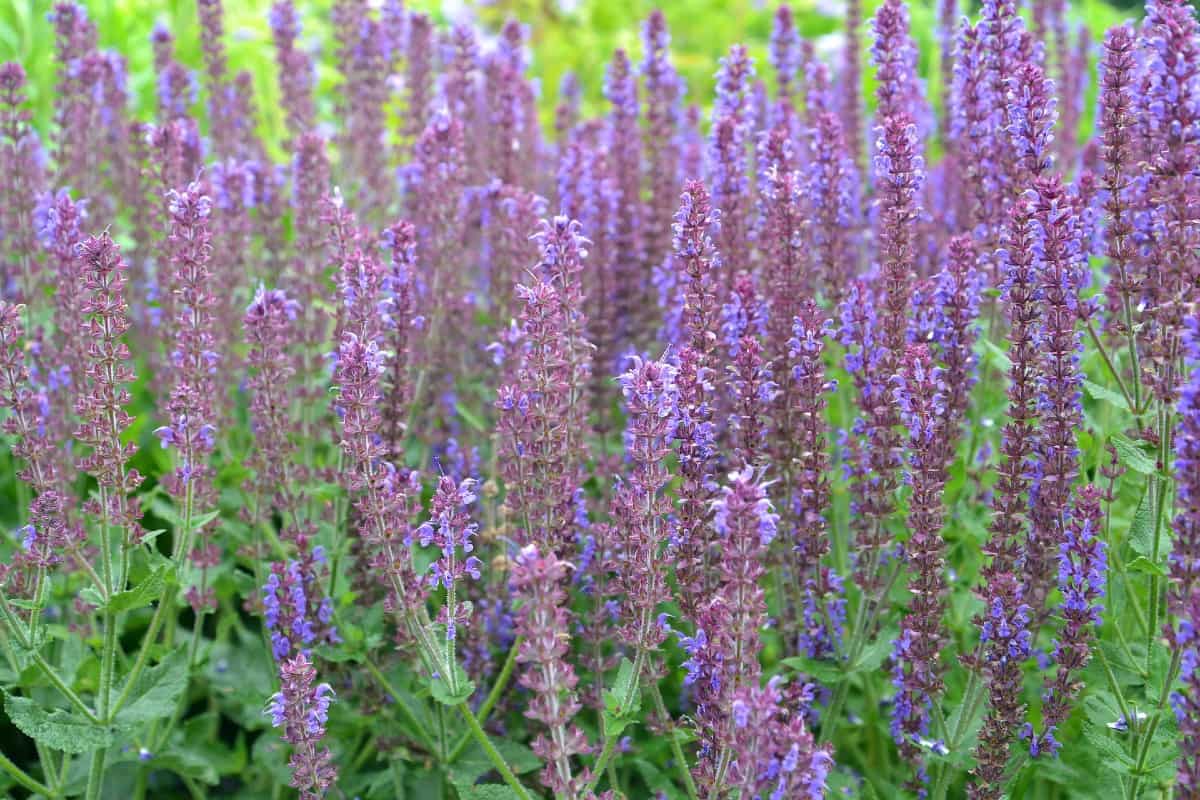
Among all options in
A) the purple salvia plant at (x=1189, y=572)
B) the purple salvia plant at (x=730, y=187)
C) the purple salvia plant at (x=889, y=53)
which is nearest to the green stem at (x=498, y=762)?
the purple salvia plant at (x=1189, y=572)

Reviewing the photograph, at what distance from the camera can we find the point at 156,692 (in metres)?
3.72

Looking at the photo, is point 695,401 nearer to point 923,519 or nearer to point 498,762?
point 923,519

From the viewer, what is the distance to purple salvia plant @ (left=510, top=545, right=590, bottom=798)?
2.57m

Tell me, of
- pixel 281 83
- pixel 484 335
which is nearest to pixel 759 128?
pixel 484 335

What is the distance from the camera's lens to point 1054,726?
3.38 metres

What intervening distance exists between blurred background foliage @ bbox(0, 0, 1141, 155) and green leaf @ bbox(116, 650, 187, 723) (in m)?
5.64

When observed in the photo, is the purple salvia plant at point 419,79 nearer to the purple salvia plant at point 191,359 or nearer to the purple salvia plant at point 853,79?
the purple salvia plant at point 853,79

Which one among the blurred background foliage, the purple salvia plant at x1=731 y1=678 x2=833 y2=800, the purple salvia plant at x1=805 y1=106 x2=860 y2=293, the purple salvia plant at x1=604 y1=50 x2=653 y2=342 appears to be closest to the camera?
the purple salvia plant at x1=731 y1=678 x2=833 y2=800

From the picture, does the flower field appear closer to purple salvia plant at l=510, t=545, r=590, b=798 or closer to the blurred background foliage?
purple salvia plant at l=510, t=545, r=590, b=798

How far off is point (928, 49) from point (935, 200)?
7144 mm

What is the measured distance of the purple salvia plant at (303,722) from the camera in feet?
9.84

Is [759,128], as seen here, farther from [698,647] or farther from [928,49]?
[928,49]

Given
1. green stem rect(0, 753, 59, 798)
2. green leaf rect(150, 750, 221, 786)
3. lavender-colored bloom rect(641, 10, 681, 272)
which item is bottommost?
green leaf rect(150, 750, 221, 786)

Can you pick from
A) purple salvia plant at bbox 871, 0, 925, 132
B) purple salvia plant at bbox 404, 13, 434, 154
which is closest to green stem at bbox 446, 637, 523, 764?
purple salvia plant at bbox 871, 0, 925, 132
